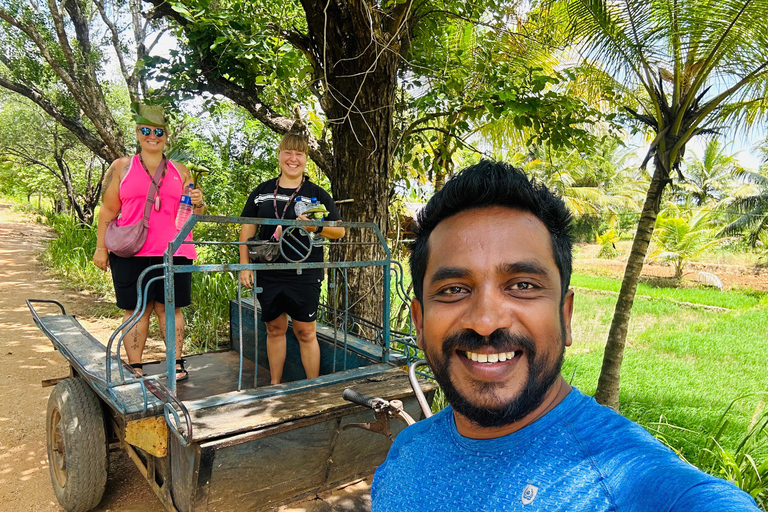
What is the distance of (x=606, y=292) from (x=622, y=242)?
14.9 m

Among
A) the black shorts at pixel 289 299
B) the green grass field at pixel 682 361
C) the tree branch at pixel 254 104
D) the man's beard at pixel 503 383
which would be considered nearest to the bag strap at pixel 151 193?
the black shorts at pixel 289 299

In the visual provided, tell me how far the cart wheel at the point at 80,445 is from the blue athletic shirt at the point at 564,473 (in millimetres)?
2540

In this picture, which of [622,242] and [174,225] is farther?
[622,242]

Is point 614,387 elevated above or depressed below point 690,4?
below

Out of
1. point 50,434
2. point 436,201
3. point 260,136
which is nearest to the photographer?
point 436,201

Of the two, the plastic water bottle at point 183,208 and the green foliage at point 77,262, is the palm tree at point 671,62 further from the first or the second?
the green foliage at point 77,262

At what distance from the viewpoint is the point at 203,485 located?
229 cm

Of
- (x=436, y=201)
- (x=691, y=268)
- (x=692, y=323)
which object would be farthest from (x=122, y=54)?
(x=691, y=268)

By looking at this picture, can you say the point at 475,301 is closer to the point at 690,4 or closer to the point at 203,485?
the point at 203,485

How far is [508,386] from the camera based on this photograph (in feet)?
3.12

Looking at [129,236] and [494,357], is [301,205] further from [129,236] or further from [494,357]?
[494,357]

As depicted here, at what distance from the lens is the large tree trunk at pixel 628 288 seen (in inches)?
194

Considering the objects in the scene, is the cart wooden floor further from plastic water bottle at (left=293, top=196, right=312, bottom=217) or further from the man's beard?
the man's beard

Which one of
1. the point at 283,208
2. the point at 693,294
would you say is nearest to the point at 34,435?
the point at 283,208
